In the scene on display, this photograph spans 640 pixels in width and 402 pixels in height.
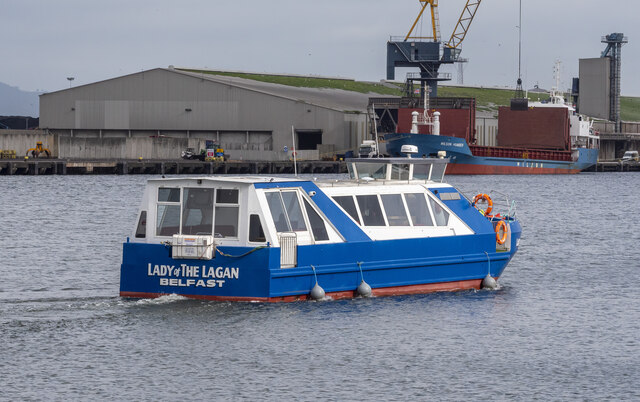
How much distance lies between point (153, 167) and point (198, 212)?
74.7 m

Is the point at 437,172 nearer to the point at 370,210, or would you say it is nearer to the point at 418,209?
the point at 418,209

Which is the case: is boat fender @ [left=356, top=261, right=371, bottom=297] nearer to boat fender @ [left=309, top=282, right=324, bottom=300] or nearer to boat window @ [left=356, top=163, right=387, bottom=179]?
boat fender @ [left=309, top=282, right=324, bottom=300]

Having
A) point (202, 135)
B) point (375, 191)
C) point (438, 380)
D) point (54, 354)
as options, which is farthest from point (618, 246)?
point (202, 135)

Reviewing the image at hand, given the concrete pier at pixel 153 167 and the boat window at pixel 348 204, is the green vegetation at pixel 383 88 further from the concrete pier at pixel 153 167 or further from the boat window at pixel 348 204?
the boat window at pixel 348 204

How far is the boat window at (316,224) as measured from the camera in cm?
2505

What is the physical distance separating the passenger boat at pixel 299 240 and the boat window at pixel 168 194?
23 mm

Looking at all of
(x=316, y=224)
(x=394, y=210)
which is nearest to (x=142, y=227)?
(x=316, y=224)

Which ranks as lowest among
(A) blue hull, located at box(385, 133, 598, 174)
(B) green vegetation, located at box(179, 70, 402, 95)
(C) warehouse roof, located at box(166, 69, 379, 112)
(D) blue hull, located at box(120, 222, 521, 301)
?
(D) blue hull, located at box(120, 222, 521, 301)

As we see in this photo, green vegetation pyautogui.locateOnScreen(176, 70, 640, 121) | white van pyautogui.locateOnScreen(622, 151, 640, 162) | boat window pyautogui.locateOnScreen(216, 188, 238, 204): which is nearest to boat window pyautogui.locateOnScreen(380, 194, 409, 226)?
boat window pyautogui.locateOnScreen(216, 188, 238, 204)

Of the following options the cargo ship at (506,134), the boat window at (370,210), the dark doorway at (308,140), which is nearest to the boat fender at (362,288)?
the boat window at (370,210)

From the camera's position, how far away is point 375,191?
87.7 ft

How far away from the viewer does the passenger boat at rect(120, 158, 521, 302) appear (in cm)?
2380

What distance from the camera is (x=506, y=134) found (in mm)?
117438

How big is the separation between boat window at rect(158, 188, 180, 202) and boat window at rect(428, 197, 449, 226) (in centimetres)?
686
